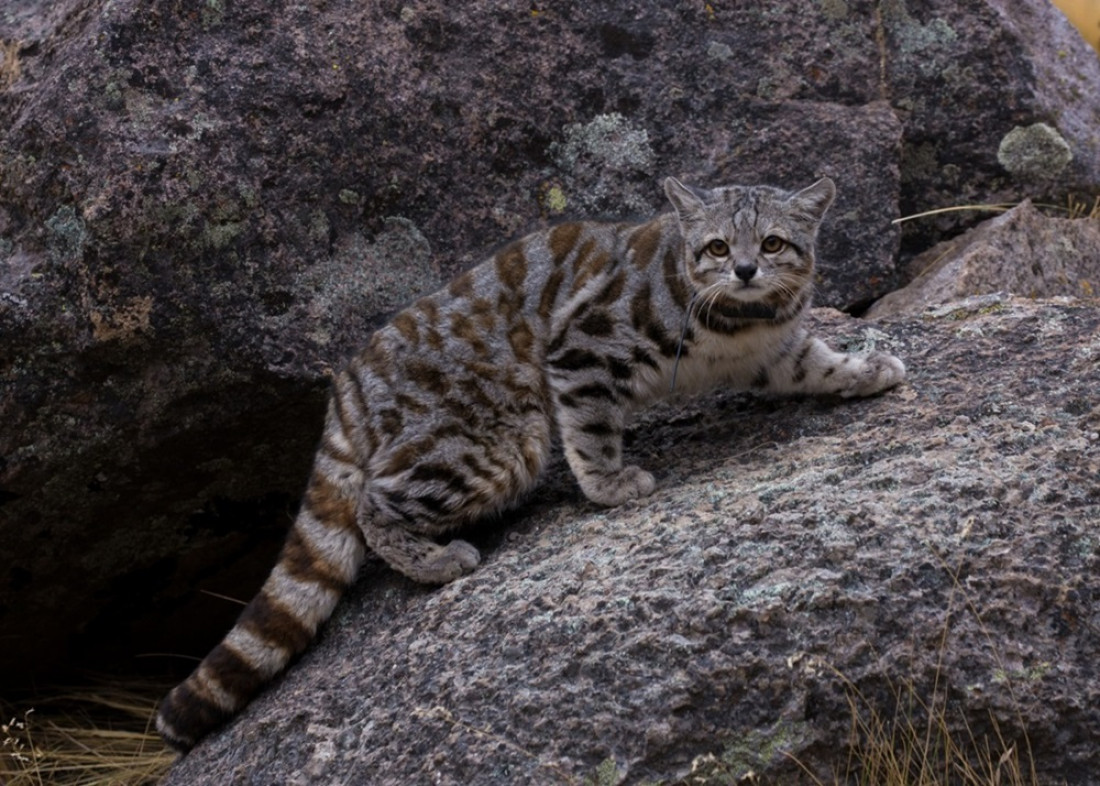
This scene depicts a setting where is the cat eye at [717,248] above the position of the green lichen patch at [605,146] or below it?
below

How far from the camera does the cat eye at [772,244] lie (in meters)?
4.80

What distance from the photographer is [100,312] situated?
5102 millimetres

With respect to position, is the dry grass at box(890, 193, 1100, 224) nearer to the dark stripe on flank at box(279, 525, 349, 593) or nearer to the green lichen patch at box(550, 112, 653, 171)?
the green lichen patch at box(550, 112, 653, 171)

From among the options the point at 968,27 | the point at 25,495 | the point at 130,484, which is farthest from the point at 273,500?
the point at 968,27

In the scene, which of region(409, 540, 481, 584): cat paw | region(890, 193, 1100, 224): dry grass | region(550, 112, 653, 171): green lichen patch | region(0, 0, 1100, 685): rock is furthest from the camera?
region(890, 193, 1100, 224): dry grass

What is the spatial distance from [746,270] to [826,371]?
56 cm

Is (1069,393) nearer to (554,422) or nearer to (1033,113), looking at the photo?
(554,422)

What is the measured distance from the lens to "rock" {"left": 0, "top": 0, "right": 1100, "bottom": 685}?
5.21 metres

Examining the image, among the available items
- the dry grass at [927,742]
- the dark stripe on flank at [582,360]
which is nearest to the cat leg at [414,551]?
the dark stripe on flank at [582,360]

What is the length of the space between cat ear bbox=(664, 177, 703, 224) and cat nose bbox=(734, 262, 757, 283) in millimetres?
328

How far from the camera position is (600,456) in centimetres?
479

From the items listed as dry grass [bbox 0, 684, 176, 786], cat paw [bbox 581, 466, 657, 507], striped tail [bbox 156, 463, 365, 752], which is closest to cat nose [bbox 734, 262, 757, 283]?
cat paw [bbox 581, 466, 657, 507]

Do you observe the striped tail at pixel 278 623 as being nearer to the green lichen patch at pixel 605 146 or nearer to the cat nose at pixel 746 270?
the cat nose at pixel 746 270

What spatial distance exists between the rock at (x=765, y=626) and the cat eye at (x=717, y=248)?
0.73 metres
